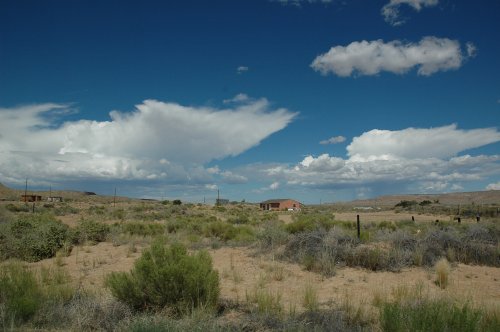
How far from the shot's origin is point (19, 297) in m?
8.45

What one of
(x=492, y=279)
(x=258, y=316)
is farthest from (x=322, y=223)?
(x=258, y=316)

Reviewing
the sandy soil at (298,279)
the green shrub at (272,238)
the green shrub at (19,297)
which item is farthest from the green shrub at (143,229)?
the green shrub at (19,297)

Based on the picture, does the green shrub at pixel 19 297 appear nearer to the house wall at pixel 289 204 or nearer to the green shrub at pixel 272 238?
the green shrub at pixel 272 238

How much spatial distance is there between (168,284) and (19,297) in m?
2.93

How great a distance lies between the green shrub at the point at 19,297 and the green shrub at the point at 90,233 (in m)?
11.9

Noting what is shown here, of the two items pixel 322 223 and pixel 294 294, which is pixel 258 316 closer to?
pixel 294 294

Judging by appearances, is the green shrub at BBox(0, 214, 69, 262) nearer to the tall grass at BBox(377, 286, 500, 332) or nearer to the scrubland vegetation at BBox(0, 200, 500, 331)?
the scrubland vegetation at BBox(0, 200, 500, 331)

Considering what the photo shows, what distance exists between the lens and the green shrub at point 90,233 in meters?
22.3

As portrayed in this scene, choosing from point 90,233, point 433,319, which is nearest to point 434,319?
point 433,319

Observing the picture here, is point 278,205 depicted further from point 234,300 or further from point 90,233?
point 234,300

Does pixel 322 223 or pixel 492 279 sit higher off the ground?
pixel 322 223

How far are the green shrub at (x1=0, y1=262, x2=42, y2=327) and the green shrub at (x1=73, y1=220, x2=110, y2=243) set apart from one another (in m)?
11.9

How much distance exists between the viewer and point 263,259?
17.2m

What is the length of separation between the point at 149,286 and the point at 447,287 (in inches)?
361
